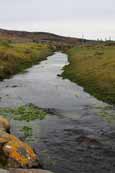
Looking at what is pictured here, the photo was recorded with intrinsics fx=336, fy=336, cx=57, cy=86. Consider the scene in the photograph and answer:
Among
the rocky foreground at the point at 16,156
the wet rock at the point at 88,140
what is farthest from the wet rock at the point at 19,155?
the wet rock at the point at 88,140

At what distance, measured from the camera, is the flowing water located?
18.8 m

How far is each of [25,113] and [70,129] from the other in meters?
6.40

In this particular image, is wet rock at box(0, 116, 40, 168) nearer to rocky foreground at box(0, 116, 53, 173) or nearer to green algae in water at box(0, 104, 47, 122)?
rocky foreground at box(0, 116, 53, 173)

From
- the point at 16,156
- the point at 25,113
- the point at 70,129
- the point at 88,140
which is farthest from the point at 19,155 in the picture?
the point at 25,113

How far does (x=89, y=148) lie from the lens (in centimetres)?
2091

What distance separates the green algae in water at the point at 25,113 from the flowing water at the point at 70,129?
88 cm

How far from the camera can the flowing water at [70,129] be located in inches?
742

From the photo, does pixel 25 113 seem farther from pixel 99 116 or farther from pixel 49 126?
pixel 99 116

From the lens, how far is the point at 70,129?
25344mm

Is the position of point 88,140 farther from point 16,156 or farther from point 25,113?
point 25,113

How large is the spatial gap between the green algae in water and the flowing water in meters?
0.88

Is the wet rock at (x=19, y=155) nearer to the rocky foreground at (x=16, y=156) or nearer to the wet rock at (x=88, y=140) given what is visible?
the rocky foreground at (x=16, y=156)

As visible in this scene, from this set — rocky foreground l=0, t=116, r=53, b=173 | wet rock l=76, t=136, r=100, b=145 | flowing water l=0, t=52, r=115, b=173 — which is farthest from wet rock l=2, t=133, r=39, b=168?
wet rock l=76, t=136, r=100, b=145

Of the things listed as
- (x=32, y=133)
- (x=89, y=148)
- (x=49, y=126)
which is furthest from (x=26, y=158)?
(x=49, y=126)
